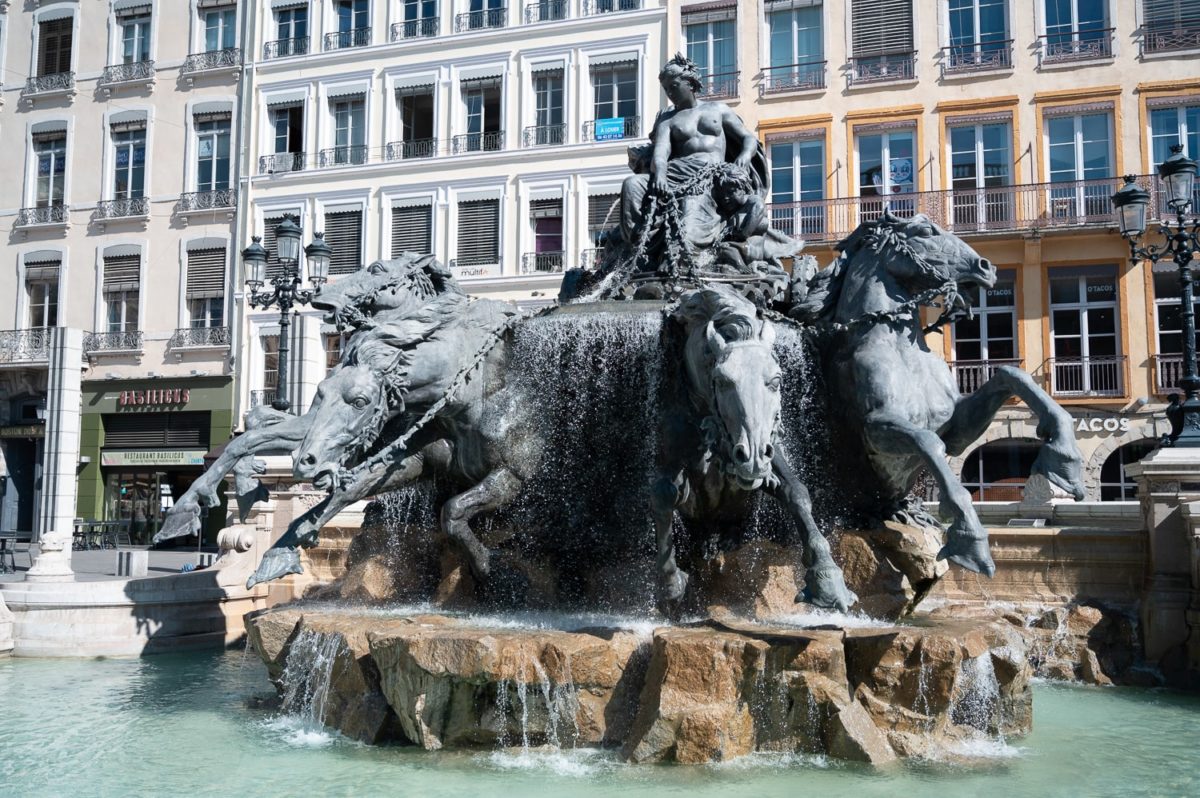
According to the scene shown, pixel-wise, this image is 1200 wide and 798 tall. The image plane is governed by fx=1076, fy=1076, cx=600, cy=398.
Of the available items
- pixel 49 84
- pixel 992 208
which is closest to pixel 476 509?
pixel 992 208

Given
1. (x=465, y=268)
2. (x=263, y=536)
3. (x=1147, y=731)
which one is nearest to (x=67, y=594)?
(x=263, y=536)

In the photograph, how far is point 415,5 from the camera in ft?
105

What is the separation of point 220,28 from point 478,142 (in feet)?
32.7

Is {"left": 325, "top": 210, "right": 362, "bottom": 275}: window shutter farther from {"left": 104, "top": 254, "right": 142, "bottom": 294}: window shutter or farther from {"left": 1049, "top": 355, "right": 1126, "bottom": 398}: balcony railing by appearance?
{"left": 1049, "top": 355, "right": 1126, "bottom": 398}: balcony railing

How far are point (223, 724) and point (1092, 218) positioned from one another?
77.9ft

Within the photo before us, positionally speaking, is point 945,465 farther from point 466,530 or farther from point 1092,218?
point 1092,218

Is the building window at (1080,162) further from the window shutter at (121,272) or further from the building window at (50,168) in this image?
the building window at (50,168)

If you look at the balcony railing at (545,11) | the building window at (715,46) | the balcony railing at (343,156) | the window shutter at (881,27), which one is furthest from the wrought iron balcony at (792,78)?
the balcony railing at (343,156)

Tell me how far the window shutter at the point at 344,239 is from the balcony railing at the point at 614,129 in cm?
724

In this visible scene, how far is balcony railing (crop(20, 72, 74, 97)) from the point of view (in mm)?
34594

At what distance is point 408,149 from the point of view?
31.4 metres

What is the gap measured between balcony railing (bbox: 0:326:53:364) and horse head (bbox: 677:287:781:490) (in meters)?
32.2

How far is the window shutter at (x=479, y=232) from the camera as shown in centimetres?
3027

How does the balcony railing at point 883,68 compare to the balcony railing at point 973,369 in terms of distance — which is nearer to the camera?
the balcony railing at point 973,369
